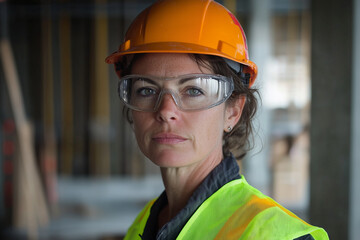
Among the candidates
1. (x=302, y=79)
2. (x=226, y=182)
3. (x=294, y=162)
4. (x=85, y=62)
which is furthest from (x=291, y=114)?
(x=226, y=182)

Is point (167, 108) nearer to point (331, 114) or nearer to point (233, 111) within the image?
point (233, 111)

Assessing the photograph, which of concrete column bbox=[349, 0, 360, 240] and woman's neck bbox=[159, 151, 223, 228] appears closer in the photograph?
woman's neck bbox=[159, 151, 223, 228]

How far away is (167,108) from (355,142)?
2109mm

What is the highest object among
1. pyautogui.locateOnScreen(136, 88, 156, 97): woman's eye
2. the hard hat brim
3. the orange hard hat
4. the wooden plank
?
the orange hard hat

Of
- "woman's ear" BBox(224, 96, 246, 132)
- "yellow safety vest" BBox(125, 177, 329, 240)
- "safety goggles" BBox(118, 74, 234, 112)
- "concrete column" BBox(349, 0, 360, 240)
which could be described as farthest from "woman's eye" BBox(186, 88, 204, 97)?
"concrete column" BBox(349, 0, 360, 240)

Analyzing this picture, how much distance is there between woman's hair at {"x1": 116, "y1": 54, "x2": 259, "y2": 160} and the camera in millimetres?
1656

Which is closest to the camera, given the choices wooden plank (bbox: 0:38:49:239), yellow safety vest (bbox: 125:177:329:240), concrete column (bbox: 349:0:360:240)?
yellow safety vest (bbox: 125:177:329:240)

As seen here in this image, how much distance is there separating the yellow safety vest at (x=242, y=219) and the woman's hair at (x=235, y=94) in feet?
1.38

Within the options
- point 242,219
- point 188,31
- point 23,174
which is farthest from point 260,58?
point 242,219

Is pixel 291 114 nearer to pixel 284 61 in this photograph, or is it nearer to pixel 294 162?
pixel 284 61

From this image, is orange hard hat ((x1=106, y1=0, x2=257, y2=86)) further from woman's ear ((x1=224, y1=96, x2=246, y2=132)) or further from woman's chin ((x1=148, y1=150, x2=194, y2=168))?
woman's chin ((x1=148, y1=150, x2=194, y2=168))

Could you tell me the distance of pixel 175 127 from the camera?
157cm

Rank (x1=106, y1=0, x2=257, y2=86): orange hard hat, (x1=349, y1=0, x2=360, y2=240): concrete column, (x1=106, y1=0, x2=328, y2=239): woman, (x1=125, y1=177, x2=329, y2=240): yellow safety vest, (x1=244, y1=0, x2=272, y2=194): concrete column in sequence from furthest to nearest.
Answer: (x1=244, y1=0, x2=272, y2=194): concrete column → (x1=349, y1=0, x2=360, y2=240): concrete column → (x1=106, y1=0, x2=257, y2=86): orange hard hat → (x1=106, y1=0, x2=328, y2=239): woman → (x1=125, y1=177, x2=329, y2=240): yellow safety vest

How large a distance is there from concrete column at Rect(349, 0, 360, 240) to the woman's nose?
2.03m
